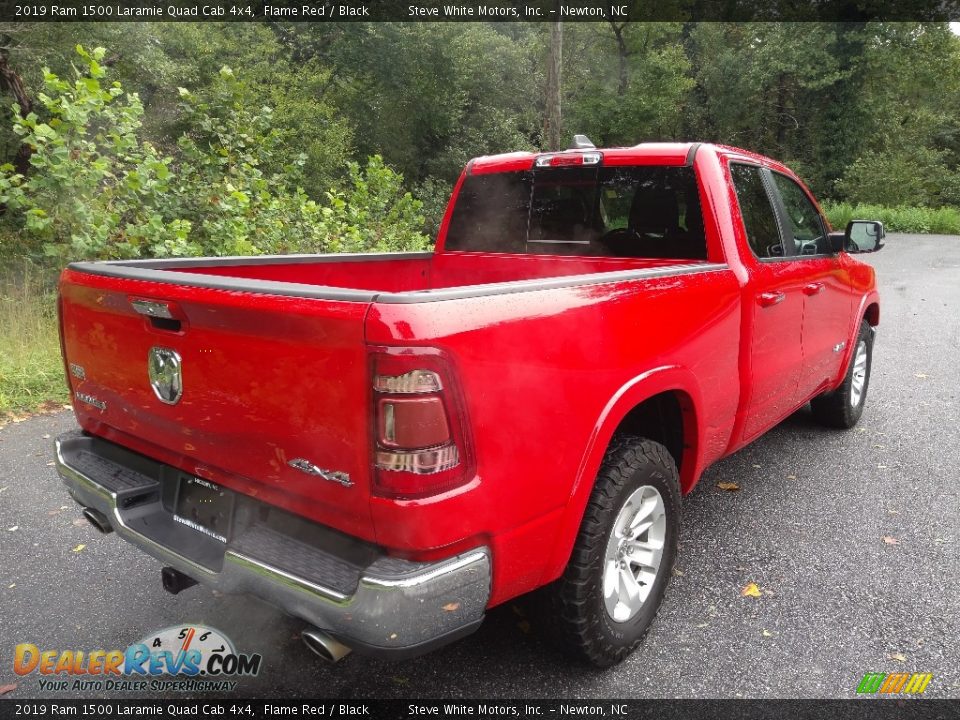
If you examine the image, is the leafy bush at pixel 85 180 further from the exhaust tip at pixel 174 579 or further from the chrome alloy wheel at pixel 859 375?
the chrome alloy wheel at pixel 859 375

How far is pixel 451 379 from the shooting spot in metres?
1.83

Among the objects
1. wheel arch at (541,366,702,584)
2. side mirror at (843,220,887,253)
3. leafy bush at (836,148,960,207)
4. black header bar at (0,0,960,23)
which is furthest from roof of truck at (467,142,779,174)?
leafy bush at (836,148,960,207)

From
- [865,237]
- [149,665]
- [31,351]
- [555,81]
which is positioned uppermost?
[555,81]

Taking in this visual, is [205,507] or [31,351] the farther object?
[31,351]

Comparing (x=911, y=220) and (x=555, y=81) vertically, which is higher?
(x=555, y=81)

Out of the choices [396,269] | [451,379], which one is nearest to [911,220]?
[396,269]

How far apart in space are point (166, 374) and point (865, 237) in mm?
4283

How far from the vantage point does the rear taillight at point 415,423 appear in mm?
1786

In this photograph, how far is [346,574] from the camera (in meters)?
1.91

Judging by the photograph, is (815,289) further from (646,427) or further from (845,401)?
(646,427)

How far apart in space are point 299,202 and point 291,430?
793cm

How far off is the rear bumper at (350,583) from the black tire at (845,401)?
4020 millimetres

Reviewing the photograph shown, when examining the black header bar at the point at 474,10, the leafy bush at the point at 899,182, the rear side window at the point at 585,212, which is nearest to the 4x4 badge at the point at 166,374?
the rear side window at the point at 585,212

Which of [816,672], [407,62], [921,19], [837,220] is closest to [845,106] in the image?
[921,19]
